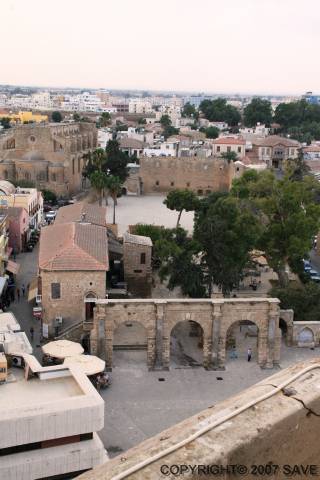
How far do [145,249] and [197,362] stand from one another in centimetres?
955

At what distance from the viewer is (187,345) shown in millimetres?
29828

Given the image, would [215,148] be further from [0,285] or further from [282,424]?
[282,424]

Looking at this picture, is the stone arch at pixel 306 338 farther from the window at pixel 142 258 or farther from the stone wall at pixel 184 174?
the stone wall at pixel 184 174

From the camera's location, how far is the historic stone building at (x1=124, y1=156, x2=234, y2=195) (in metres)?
73.0

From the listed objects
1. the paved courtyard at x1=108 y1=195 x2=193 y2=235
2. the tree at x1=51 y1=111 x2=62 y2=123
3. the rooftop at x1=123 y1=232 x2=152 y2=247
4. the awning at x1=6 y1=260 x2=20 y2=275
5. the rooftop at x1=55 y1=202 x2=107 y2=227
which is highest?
the tree at x1=51 y1=111 x2=62 y2=123

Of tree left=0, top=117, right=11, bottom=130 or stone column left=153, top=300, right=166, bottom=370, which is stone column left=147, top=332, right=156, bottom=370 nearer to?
stone column left=153, top=300, right=166, bottom=370

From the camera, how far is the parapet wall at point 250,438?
5.01 metres

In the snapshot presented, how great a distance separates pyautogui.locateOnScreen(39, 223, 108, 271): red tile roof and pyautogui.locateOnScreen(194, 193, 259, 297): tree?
5.92 metres

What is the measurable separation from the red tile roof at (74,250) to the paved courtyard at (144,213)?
19.7 meters

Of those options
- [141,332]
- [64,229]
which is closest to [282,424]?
[141,332]

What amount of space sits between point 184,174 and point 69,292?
154 feet

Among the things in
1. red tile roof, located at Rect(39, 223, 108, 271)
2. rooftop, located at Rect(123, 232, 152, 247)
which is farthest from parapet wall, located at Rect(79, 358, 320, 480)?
rooftop, located at Rect(123, 232, 152, 247)

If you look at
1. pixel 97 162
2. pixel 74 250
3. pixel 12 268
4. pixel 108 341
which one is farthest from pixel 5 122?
pixel 108 341

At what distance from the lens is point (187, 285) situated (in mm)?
31969
